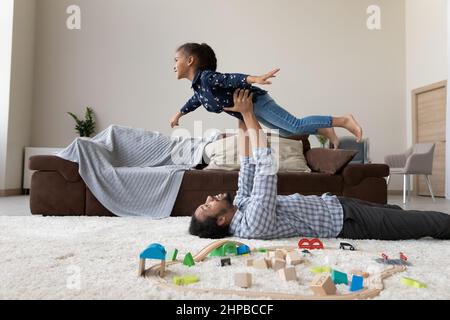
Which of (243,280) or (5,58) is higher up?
(5,58)

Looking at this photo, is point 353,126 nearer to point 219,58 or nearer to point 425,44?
point 219,58

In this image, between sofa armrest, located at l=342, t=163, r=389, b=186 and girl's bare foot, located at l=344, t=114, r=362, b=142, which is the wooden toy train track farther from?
sofa armrest, located at l=342, t=163, r=389, b=186

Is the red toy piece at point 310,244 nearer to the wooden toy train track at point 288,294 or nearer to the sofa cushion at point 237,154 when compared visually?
the wooden toy train track at point 288,294

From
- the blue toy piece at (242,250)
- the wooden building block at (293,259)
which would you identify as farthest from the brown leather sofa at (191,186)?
the wooden building block at (293,259)

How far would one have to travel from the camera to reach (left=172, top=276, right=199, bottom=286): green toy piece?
105cm

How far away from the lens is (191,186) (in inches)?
110

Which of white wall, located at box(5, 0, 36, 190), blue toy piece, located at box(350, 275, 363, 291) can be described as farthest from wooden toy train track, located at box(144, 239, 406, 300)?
white wall, located at box(5, 0, 36, 190)

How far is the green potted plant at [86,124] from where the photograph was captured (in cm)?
527

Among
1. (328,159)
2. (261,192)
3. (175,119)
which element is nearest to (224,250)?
(261,192)

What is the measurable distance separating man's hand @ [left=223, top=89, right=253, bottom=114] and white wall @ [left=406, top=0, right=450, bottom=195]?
4.38 metres

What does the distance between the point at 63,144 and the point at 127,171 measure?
3.06 metres

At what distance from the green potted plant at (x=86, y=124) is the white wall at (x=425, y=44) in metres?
4.72

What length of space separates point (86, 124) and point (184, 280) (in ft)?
15.3
